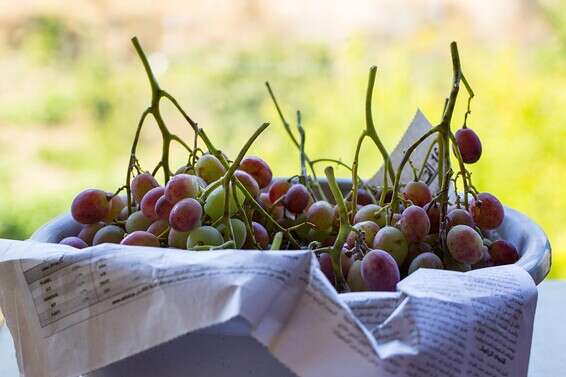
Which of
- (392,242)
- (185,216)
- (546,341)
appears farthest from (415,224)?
(546,341)

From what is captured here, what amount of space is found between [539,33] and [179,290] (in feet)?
6.19

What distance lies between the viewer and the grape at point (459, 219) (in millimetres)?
472

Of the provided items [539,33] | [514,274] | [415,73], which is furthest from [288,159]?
[514,274]

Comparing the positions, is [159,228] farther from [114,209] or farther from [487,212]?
[487,212]

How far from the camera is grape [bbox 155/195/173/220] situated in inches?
18.2

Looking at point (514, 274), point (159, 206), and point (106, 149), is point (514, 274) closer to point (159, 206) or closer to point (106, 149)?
point (159, 206)

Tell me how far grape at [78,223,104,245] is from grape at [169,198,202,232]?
87 millimetres

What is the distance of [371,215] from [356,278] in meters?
0.06

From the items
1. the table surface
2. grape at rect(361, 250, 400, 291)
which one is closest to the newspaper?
grape at rect(361, 250, 400, 291)

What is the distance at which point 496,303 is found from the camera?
39 centimetres

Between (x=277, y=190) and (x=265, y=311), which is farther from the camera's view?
(x=277, y=190)

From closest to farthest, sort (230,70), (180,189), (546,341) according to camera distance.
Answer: (180,189)
(546,341)
(230,70)

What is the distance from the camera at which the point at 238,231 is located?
45cm

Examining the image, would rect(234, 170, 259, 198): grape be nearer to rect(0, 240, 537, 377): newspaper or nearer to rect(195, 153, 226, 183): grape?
rect(195, 153, 226, 183): grape
